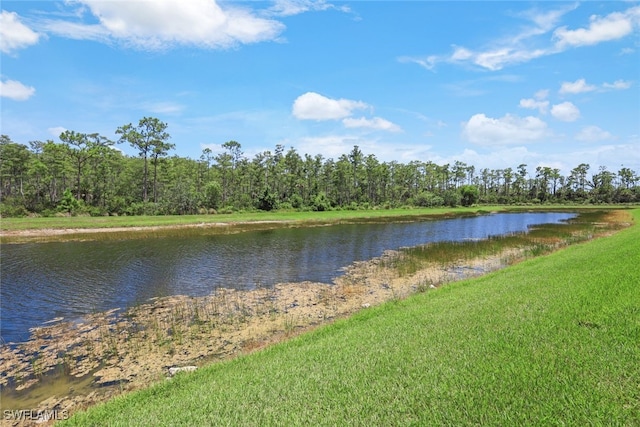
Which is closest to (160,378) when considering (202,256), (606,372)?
(606,372)

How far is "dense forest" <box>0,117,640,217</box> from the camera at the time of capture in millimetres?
57750

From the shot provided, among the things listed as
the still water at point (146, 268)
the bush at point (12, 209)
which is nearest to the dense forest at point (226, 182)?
the bush at point (12, 209)

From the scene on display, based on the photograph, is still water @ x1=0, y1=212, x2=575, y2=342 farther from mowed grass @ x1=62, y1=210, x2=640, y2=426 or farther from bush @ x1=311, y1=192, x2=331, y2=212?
bush @ x1=311, y1=192, x2=331, y2=212

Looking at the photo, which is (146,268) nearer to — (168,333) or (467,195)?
(168,333)

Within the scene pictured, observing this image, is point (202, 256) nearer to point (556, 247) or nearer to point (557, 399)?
point (557, 399)

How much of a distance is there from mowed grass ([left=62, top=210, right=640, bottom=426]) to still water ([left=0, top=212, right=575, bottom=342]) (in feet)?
31.0

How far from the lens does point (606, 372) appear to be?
4.93 meters

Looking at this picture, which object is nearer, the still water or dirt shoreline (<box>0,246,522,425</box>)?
dirt shoreline (<box>0,246,522,425</box>)

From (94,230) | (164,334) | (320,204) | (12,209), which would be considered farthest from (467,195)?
(12,209)

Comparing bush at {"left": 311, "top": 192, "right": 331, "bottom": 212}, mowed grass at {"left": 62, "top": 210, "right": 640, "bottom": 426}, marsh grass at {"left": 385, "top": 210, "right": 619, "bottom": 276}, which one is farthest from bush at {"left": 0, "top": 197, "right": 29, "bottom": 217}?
mowed grass at {"left": 62, "top": 210, "right": 640, "bottom": 426}

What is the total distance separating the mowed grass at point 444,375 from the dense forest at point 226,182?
189 feet

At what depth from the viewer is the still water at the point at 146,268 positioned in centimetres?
1423

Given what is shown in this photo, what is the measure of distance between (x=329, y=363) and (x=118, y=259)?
21627 mm

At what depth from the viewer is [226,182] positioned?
87812mm
